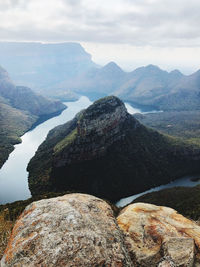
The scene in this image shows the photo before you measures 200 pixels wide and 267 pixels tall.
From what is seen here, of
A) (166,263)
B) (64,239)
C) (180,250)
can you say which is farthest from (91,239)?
(180,250)

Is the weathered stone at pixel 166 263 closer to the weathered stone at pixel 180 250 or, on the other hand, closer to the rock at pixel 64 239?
the weathered stone at pixel 180 250

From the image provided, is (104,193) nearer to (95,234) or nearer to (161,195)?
(161,195)

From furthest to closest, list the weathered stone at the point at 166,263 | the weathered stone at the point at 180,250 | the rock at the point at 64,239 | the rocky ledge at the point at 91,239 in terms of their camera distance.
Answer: the weathered stone at the point at 180,250 < the weathered stone at the point at 166,263 < the rocky ledge at the point at 91,239 < the rock at the point at 64,239

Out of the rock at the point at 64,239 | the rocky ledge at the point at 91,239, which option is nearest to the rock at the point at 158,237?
the rocky ledge at the point at 91,239

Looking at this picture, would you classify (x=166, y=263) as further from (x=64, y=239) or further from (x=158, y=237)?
(x=64, y=239)

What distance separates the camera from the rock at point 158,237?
2167 centimetres

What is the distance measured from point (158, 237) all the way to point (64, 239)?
11544mm

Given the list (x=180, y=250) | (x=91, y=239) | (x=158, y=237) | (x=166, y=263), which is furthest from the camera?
(x=158, y=237)

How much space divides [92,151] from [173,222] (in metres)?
167

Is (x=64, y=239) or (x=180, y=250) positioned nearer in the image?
(x=64, y=239)

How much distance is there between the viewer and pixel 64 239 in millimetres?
19328

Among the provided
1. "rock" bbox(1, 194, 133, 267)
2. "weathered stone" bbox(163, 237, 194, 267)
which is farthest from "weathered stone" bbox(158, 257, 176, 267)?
"rock" bbox(1, 194, 133, 267)

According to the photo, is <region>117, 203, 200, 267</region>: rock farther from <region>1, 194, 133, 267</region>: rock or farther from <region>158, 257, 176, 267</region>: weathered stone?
<region>1, 194, 133, 267</region>: rock

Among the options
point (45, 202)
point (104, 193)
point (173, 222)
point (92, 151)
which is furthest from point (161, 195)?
point (45, 202)
